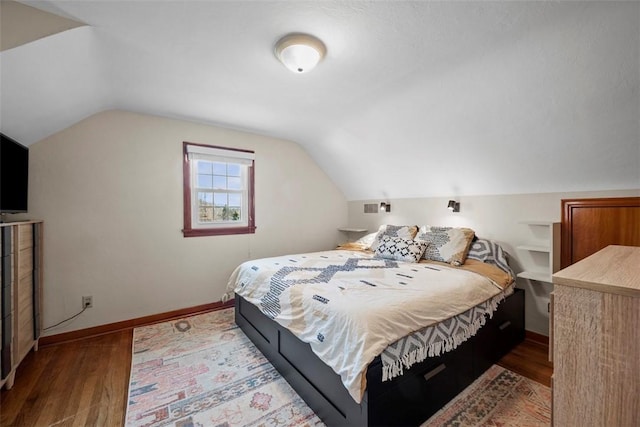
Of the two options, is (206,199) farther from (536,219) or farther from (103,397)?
(536,219)

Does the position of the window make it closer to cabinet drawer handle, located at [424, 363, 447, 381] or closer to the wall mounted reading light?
the wall mounted reading light

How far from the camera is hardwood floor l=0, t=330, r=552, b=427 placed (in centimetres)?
159

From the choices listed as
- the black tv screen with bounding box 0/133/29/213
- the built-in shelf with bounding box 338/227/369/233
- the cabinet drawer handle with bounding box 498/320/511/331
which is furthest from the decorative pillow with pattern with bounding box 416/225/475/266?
the black tv screen with bounding box 0/133/29/213

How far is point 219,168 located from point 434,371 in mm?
3096

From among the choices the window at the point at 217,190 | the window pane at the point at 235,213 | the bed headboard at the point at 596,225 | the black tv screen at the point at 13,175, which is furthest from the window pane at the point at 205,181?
the bed headboard at the point at 596,225

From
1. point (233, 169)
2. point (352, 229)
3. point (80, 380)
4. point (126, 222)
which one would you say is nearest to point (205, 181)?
point (233, 169)

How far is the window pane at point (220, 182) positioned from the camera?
133 inches

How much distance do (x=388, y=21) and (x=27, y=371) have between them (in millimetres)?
3511

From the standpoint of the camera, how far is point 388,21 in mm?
1507

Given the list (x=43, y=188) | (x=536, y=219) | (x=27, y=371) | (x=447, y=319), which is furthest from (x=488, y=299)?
(x=43, y=188)

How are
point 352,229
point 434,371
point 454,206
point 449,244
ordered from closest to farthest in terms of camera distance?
point 434,371 < point 449,244 < point 454,206 < point 352,229

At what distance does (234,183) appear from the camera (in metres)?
3.54

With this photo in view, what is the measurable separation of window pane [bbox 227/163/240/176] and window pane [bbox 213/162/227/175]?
2.0 inches

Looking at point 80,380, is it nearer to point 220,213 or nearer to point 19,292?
point 19,292
